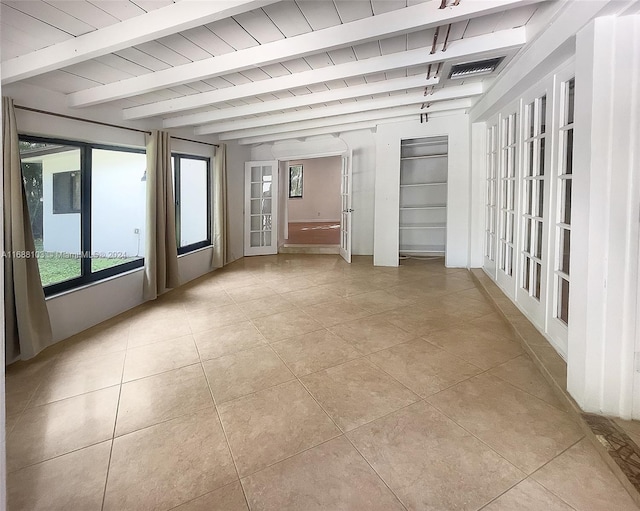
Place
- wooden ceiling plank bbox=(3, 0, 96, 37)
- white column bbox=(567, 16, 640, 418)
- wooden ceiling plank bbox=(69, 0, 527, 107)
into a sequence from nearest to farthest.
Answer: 1. white column bbox=(567, 16, 640, 418)
2. wooden ceiling plank bbox=(3, 0, 96, 37)
3. wooden ceiling plank bbox=(69, 0, 527, 107)

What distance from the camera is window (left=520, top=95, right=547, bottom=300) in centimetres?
310

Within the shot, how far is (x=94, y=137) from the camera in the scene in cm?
386

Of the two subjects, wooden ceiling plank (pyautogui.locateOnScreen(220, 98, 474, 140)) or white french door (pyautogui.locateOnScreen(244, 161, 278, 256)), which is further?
white french door (pyautogui.locateOnScreen(244, 161, 278, 256))

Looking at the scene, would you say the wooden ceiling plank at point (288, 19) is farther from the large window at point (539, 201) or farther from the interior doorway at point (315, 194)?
the interior doorway at point (315, 194)

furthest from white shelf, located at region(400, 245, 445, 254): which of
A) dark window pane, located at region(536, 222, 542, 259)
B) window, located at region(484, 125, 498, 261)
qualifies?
dark window pane, located at region(536, 222, 542, 259)

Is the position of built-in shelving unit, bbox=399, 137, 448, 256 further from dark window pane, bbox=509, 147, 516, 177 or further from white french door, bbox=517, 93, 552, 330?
white french door, bbox=517, 93, 552, 330

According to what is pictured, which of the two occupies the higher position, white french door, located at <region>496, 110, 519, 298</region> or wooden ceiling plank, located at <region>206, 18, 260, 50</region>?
wooden ceiling plank, located at <region>206, 18, 260, 50</region>

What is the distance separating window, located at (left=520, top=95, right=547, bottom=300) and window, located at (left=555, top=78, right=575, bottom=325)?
273mm

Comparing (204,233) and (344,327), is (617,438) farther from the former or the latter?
(204,233)

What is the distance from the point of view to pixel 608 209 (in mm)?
1909

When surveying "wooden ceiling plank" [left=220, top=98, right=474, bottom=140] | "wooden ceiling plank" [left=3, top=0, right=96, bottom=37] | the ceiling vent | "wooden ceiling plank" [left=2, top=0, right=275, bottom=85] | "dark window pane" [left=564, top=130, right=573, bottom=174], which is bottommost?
"dark window pane" [left=564, top=130, right=573, bottom=174]

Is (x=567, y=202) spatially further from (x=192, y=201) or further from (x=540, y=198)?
(x=192, y=201)

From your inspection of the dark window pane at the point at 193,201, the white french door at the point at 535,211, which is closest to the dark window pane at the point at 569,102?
the white french door at the point at 535,211

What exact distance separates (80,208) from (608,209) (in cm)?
437
